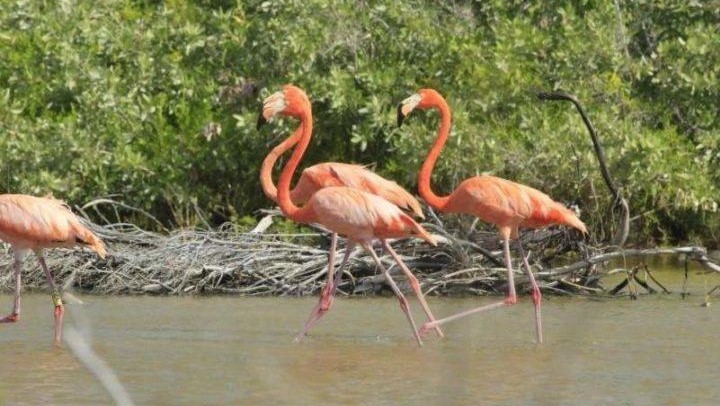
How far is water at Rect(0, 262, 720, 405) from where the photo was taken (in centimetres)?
571

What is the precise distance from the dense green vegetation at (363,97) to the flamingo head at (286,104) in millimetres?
2637

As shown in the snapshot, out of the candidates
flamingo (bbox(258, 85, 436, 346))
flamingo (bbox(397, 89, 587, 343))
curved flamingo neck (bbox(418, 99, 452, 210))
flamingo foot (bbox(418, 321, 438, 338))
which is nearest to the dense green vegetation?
curved flamingo neck (bbox(418, 99, 452, 210))

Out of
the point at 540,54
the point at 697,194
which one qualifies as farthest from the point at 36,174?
the point at 697,194

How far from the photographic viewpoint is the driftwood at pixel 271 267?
31.2ft

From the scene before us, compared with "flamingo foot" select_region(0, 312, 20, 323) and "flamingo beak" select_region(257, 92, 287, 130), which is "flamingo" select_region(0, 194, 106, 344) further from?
"flamingo beak" select_region(257, 92, 287, 130)

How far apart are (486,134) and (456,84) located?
2.61 feet

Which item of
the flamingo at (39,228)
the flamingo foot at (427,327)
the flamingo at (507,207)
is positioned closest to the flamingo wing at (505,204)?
the flamingo at (507,207)

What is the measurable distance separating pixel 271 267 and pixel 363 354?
110 inches

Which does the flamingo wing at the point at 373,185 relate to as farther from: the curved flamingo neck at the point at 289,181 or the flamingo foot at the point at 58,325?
the flamingo foot at the point at 58,325

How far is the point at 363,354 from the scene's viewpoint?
6.89 meters

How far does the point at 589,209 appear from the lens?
10.9 m

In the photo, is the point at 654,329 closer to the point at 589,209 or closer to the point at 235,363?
the point at 235,363

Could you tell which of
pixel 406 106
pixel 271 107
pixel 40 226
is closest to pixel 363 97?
pixel 406 106

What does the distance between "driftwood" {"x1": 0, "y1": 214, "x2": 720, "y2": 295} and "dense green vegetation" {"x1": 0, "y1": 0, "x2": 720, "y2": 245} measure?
92 centimetres
